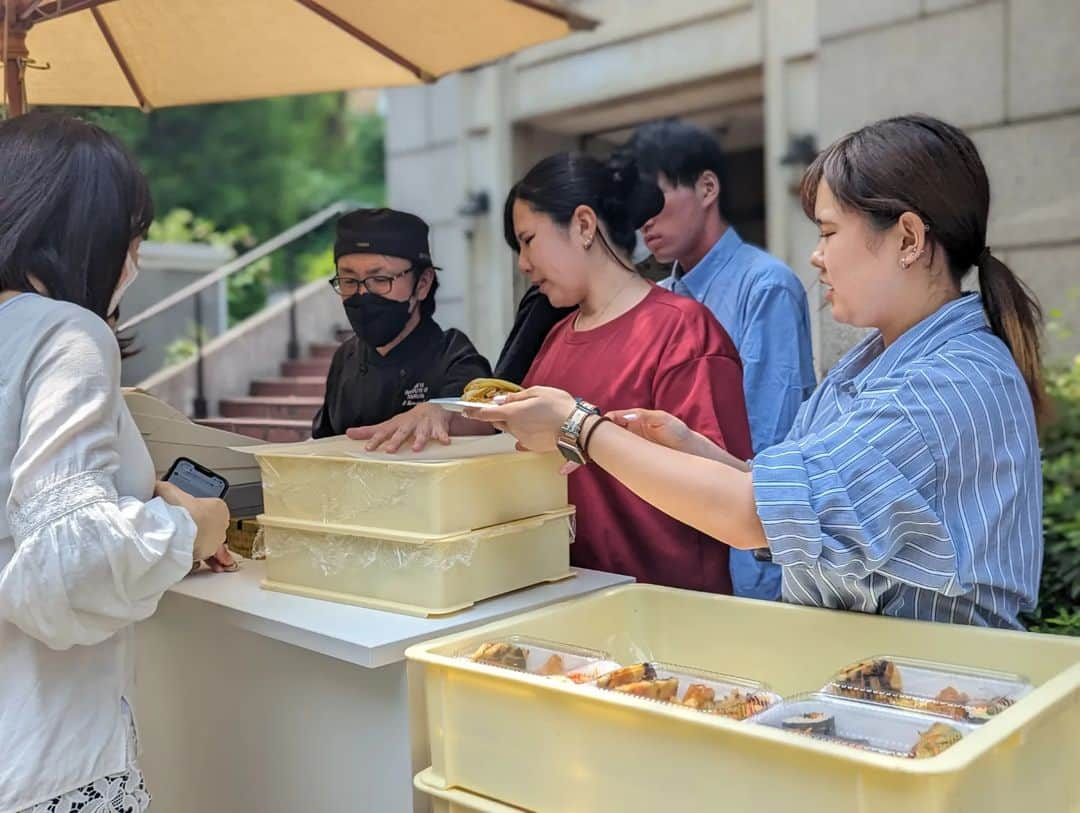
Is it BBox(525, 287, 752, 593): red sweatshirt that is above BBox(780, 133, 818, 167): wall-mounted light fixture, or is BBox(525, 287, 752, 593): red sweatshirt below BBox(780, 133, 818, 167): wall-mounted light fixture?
below

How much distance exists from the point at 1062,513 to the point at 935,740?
11.1 ft

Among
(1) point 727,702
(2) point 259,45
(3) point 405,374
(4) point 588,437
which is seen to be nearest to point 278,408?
(3) point 405,374

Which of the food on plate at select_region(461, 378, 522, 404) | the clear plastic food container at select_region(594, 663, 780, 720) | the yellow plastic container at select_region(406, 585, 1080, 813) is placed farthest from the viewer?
the food on plate at select_region(461, 378, 522, 404)

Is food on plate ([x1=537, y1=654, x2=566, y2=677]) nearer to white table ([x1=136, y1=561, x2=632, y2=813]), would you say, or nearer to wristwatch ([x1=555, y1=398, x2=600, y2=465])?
white table ([x1=136, y1=561, x2=632, y2=813])

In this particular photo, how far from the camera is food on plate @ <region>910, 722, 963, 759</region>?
3.82 feet

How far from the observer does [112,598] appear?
1.45 m

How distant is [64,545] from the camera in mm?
1381

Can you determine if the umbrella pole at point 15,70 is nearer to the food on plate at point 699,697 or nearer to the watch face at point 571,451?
the watch face at point 571,451

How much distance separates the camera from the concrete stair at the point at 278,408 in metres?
2.86

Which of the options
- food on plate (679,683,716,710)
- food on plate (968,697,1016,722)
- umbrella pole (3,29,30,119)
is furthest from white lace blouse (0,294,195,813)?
umbrella pole (3,29,30,119)

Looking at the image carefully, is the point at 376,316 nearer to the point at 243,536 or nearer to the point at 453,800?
the point at 243,536

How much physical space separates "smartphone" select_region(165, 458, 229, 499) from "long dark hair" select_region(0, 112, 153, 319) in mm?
795

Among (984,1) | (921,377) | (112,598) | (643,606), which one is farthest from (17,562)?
(984,1)

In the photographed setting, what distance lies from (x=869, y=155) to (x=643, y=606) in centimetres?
88
